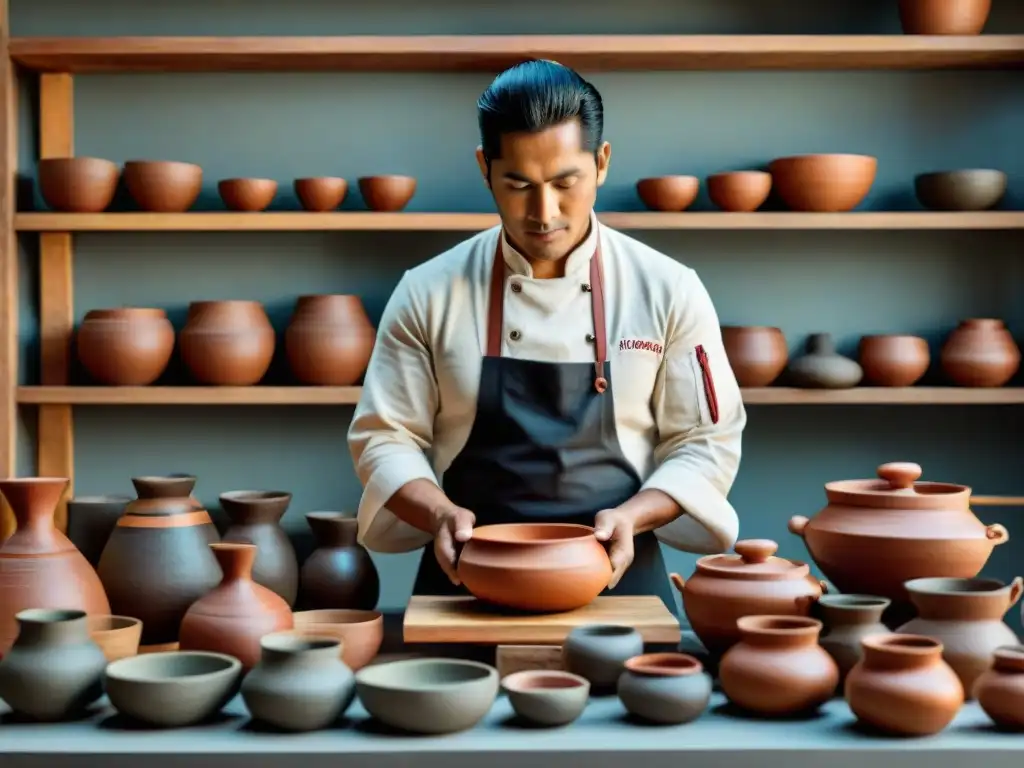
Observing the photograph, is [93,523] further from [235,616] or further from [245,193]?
[235,616]

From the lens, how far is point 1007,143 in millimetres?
4039

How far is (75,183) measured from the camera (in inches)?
145

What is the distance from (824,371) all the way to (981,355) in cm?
51

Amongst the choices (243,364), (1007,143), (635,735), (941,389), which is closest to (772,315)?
(941,389)

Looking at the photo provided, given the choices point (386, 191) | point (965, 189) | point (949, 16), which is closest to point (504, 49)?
point (386, 191)

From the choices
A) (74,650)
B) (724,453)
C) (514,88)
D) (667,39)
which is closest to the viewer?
(74,650)

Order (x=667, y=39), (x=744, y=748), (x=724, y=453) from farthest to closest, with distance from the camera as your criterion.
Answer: (x=667, y=39) < (x=724, y=453) < (x=744, y=748)

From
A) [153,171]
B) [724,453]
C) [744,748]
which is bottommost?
[744,748]

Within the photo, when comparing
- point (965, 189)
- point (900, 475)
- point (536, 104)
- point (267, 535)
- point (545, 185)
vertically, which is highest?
point (965, 189)

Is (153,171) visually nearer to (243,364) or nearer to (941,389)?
(243,364)

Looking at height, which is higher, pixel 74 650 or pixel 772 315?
pixel 772 315

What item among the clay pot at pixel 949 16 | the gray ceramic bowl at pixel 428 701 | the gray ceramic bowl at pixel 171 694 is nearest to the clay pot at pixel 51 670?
the gray ceramic bowl at pixel 171 694

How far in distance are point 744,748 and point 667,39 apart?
9.09ft

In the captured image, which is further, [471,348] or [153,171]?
[153,171]
